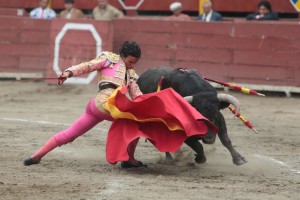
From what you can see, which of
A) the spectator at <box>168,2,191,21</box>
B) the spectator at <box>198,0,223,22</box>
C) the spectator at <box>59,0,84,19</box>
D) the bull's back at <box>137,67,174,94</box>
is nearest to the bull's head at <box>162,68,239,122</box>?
the bull's back at <box>137,67,174,94</box>

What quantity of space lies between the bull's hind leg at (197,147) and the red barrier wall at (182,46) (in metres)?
4.85

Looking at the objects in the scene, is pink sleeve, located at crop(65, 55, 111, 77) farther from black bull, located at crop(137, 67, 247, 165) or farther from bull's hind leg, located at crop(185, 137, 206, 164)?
bull's hind leg, located at crop(185, 137, 206, 164)

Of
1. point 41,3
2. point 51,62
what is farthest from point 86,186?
point 41,3

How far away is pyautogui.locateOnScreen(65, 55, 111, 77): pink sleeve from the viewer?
6.71 m

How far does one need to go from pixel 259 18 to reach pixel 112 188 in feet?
22.3

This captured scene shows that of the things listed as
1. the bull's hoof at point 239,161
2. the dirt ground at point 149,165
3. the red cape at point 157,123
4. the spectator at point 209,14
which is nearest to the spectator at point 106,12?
the spectator at point 209,14

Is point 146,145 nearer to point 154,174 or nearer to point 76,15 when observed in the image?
point 154,174

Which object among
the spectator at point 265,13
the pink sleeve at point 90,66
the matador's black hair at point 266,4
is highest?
the pink sleeve at point 90,66

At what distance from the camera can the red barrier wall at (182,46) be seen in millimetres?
11953

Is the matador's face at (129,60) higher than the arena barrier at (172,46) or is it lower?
higher

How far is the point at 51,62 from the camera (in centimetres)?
1338

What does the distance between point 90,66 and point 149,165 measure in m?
1.04

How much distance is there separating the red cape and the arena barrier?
17.4 ft

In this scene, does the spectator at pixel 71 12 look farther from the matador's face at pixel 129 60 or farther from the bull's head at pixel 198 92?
the matador's face at pixel 129 60
